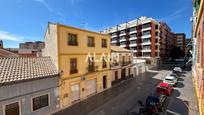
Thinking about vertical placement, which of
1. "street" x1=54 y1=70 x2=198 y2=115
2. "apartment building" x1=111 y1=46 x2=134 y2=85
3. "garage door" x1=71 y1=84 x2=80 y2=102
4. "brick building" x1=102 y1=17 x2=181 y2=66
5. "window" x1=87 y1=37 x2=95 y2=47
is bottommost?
"street" x1=54 y1=70 x2=198 y2=115

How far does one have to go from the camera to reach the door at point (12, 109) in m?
9.94

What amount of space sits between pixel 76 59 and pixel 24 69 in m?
5.61

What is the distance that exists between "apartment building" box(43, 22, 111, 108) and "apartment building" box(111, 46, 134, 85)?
3.19 metres

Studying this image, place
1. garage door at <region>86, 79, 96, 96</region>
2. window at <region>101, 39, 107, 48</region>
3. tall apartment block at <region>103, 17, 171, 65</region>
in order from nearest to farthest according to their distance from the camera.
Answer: garage door at <region>86, 79, 96, 96</region>, window at <region>101, 39, 107, 48</region>, tall apartment block at <region>103, 17, 171, 65</region>

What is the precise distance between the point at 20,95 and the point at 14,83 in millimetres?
1093

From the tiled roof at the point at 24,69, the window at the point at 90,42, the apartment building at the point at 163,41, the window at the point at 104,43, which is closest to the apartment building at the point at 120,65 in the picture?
the window at the point at 104,43

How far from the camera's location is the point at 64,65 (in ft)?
47.8

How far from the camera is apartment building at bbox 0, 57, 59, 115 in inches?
394

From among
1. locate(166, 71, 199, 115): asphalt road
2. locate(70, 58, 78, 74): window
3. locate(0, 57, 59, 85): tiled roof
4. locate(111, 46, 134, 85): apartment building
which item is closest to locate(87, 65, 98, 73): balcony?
locate(70, 58, 78, 74): window

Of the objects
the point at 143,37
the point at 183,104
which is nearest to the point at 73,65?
the point at 183,104

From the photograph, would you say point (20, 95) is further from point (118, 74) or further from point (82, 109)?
point (118, 74)

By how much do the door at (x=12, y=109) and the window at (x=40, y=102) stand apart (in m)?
1.26

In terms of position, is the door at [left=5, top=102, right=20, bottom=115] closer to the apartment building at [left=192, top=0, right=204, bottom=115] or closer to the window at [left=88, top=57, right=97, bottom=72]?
the window at [left=88, top=57, right=97, bottom=72]

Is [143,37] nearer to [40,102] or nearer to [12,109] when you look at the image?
[40,102]
